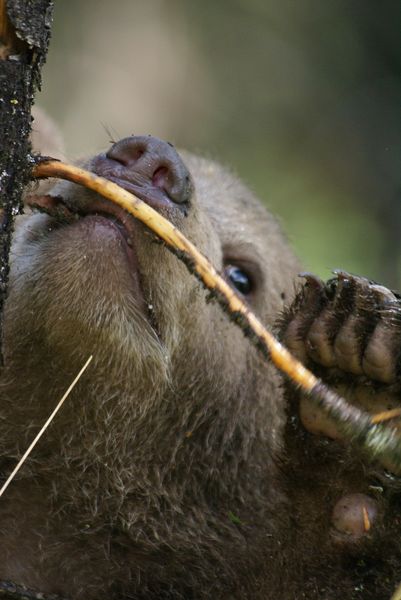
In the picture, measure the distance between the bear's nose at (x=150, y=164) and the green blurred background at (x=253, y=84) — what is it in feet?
25.0

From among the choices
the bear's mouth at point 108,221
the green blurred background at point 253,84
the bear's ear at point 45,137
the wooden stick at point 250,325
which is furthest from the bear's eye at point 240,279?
the green blurred background at point 253,84

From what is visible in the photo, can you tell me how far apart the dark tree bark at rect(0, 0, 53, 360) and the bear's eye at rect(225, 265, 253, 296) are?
1.90m

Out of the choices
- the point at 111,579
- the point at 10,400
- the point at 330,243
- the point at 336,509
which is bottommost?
the point at 111,579

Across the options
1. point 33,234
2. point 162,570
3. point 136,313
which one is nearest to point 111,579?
point 162,570

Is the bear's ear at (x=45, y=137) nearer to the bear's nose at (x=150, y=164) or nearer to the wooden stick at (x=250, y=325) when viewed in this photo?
the bear's nose at (x=150, y=164)

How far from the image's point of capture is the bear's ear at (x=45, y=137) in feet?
21.7

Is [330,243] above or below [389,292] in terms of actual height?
above

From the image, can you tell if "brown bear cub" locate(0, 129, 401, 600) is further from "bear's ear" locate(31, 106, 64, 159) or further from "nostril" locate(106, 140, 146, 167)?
"bear's ear" locate(31, 106, 64, 159)

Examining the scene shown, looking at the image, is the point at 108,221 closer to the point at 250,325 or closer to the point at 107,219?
the point at 107,219

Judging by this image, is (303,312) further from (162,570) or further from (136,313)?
(162,570)

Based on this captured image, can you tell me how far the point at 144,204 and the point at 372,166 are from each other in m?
8.16

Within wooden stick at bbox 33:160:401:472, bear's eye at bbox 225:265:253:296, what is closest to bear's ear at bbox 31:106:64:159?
bear's eye at bbox 225:265:253:296

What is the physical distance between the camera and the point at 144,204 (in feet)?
11.3

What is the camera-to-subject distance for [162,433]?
4328 millimetres
